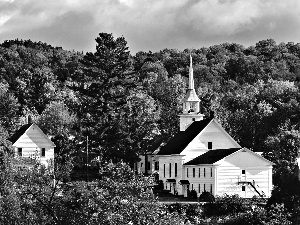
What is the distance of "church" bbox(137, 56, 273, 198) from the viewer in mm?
84938

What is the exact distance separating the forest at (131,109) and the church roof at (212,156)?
4.65m

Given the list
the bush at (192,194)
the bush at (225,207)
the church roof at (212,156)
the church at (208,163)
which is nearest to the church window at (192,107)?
the church at (208,163)

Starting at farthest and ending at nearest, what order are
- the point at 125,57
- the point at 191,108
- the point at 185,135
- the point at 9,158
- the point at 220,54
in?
the point at 220,54 → the point at 125,57 → the point at 191,108 → the point at 185,135 → the point at 9,158

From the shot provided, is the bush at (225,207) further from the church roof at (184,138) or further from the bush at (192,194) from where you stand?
the church roof at (184,138)

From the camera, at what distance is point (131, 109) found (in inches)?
4397

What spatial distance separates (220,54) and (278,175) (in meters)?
110

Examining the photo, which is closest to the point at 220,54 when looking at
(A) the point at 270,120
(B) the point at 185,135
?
(A) the point at 270,120

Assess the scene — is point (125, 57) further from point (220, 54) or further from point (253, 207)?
point (220, 54)

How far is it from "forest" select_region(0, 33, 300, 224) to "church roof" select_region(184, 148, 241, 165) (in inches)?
183

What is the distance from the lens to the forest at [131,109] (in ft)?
332

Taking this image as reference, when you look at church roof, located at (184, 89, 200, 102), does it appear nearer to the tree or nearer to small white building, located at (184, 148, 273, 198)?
the tree

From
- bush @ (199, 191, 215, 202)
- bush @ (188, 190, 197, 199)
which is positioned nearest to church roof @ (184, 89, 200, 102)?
bush @ (188, 190, 197, 199)

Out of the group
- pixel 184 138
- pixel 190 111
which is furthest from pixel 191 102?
pixel 184 138

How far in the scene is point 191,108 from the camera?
347 ft
